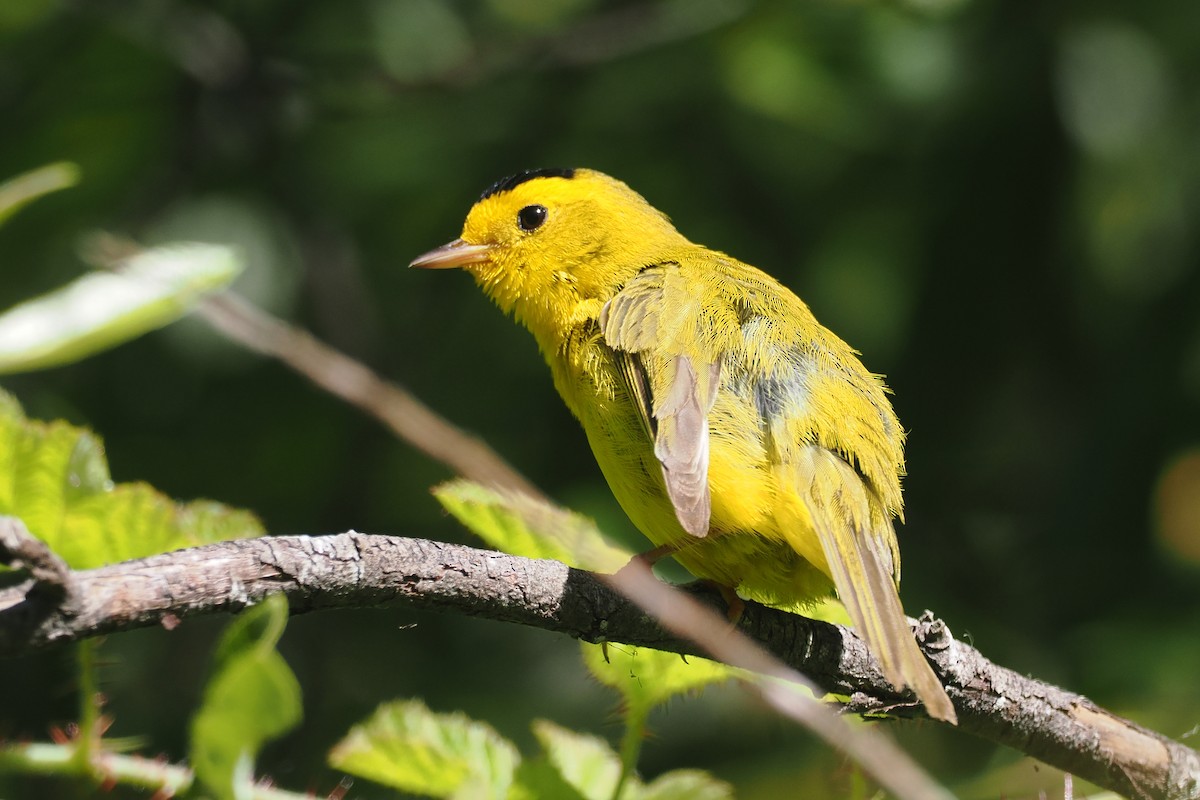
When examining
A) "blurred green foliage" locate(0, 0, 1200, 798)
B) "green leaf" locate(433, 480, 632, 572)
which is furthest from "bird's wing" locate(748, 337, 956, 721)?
"blurred green foliage" locate(0, 0, 1200, 798)

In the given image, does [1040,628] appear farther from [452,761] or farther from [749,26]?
[452,761]

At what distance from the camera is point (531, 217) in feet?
12.4

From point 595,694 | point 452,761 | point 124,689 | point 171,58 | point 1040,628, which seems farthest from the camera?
point 171,58

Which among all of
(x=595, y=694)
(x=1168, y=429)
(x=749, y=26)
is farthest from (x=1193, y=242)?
(x=595, y=694)

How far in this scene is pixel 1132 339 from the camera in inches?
172

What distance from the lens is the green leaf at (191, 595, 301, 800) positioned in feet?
3.76

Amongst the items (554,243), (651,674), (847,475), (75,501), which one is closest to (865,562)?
(847,475)

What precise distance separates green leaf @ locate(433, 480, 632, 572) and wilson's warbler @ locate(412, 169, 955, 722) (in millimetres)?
182

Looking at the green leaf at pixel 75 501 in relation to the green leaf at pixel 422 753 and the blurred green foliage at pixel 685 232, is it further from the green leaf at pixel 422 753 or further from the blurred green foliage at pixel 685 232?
the blurred green foliage at pixel 685 232

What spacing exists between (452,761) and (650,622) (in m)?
0.37

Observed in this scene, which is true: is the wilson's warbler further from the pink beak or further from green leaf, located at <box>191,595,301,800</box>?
green leaf, located at <box>191,595,301,800</box>

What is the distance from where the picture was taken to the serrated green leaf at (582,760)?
7.08 ft

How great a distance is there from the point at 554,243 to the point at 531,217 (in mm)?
165

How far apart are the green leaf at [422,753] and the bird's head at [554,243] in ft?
4.77
